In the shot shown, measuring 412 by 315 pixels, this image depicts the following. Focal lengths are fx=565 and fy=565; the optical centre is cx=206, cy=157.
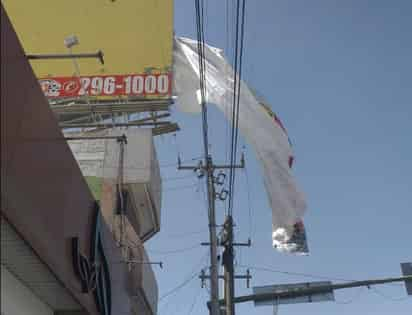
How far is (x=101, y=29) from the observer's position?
17094 millimetres

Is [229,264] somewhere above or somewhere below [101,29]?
below

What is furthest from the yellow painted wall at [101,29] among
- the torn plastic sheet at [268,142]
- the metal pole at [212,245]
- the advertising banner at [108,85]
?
the metal pole at [212,245]

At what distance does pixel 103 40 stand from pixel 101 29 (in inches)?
16.0

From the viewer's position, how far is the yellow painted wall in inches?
639

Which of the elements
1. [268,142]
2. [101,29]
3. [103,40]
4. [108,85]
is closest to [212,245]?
[268,142]

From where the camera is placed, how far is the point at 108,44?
16812mm

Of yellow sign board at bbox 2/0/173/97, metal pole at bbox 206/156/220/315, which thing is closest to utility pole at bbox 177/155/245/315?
metal pole at bbox 206/156/220/315

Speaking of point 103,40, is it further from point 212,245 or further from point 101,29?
point 212,245

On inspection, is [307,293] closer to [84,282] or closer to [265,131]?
[265,131]

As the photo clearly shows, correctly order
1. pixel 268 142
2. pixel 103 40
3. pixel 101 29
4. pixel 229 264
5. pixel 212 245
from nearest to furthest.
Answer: pixel 268 142 → pixel 229 264 → pixel 212 245 → pixel 103 40 → pixel 101 29

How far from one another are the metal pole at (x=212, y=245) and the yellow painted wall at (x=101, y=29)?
3.57 metres

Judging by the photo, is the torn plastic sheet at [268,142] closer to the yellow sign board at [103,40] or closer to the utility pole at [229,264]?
the yellow sign board at [103,40]

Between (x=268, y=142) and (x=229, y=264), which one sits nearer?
(x=268, y=142)

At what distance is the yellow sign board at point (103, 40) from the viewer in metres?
15.6
